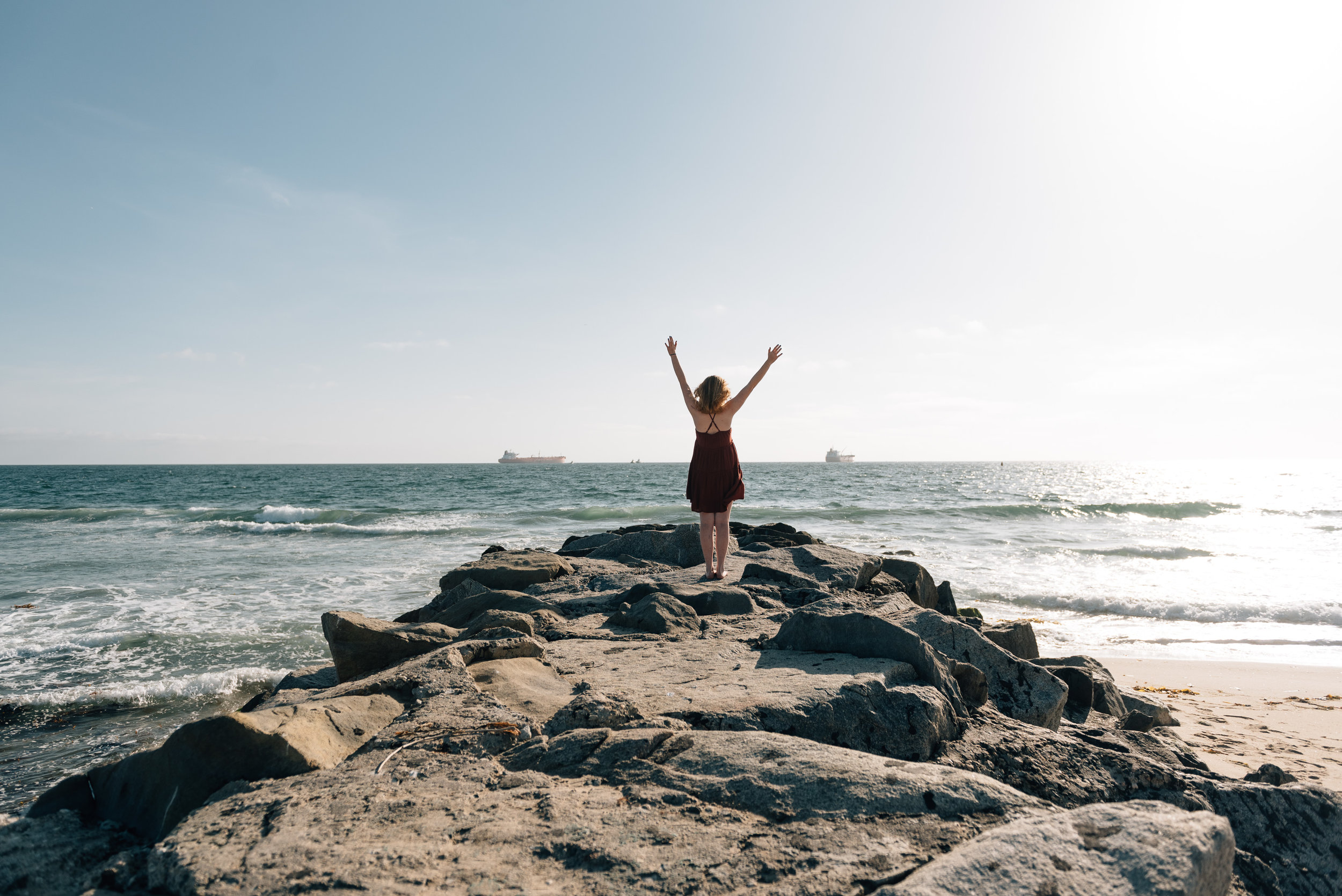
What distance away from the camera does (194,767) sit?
1.92 m

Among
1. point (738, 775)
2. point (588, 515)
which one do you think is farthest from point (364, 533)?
point (738, 775)

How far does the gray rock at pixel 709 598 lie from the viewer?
13.9ft

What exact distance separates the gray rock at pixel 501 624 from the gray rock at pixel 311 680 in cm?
76

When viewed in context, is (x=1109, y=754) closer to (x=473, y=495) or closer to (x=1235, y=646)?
(x=1235, y=646)

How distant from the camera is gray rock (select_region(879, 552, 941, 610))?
17.8ft

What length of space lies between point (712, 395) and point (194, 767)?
3.59 m

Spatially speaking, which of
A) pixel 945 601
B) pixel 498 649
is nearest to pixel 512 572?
pixel 498 649

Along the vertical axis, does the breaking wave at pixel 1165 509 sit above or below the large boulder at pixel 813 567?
below

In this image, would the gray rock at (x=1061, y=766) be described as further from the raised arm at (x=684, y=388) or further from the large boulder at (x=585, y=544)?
the large boulder at (x=585, y=544)

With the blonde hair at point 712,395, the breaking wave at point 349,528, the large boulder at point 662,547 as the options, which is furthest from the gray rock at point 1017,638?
the breaking wave at point 349,528

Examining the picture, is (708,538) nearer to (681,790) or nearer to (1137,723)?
(1137,723)

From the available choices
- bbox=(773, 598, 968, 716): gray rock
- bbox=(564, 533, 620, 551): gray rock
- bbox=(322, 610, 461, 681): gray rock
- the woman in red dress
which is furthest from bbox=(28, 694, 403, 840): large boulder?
bbox=(564, 533, 620, 551): gray rock

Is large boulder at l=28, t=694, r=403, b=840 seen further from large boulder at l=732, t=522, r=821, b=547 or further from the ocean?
large boulder at l=732, t=522, r=821, b=547

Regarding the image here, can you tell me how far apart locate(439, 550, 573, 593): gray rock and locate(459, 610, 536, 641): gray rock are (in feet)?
5.04
